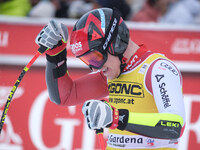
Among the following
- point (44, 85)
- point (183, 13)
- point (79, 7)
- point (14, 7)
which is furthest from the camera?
point (79, 7)

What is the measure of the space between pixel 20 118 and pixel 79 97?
2.37 meters

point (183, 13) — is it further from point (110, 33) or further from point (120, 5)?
point (110, 33)

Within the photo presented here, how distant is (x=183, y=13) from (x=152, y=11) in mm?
527

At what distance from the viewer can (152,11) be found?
7125 millimetres

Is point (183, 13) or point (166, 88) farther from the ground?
point (183, 13)

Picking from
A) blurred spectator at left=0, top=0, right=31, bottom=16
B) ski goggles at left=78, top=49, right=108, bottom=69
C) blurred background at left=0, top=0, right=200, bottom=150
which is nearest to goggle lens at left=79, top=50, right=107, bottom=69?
ski goggles at left=78, top=49, right=108, bottom=69

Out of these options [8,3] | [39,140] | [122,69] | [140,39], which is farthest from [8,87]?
[122,69]

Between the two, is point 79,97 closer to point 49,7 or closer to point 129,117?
point 129,117

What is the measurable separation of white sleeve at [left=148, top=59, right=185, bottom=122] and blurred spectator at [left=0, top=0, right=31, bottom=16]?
13.1 feet

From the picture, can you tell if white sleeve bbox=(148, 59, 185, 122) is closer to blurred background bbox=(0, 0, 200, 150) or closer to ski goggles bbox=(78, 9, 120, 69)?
ski goggles bbox=(78, 9, 120, 69)

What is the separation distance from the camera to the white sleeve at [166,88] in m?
3.27

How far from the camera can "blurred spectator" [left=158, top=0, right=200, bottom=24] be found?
6855 mm

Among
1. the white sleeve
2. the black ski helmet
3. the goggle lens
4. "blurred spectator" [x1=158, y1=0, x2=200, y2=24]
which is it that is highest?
"blurred spectator" [x1=158, y1=0, x2=200, y2=24]

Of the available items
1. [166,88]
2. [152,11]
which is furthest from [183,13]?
[166,88]
